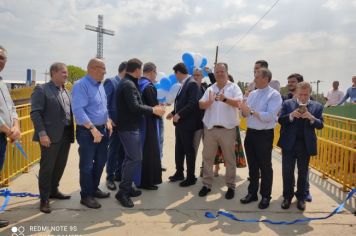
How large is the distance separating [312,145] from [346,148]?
1.42 metres

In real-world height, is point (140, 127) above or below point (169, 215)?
above

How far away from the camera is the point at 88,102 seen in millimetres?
4379

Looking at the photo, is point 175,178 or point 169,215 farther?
point 175,178

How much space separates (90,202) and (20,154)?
2284mm

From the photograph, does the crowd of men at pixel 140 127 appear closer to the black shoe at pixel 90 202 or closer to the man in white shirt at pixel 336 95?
the black shoe at pixel 90 202

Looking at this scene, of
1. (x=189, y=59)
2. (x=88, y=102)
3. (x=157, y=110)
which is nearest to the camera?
(x=88, y=102)

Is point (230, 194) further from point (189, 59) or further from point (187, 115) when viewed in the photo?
point (189, 59)

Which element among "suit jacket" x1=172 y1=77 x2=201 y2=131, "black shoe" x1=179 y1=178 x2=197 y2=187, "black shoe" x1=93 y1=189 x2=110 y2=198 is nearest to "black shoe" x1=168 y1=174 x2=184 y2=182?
"black shoe" x1=179 y1=178 x2=197 y2=187

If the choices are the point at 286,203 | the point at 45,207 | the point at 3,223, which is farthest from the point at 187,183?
the point at 3,223

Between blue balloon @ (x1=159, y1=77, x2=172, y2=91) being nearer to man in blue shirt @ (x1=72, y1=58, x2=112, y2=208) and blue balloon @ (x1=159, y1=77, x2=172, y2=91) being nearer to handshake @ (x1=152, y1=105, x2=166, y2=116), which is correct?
handshake @ (x1=152, y1=105, x2=166, y2=116)

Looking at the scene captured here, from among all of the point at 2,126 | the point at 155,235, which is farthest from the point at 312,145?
the point at 2,126

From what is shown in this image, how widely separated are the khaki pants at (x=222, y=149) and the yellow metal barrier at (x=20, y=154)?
10.1 ft

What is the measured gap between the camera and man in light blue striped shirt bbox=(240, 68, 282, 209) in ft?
15.0

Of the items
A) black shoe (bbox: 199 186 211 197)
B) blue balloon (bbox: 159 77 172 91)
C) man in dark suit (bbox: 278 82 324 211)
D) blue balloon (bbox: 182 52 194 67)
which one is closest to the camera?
man in dark suit (bbox: 278 82 324 211)
